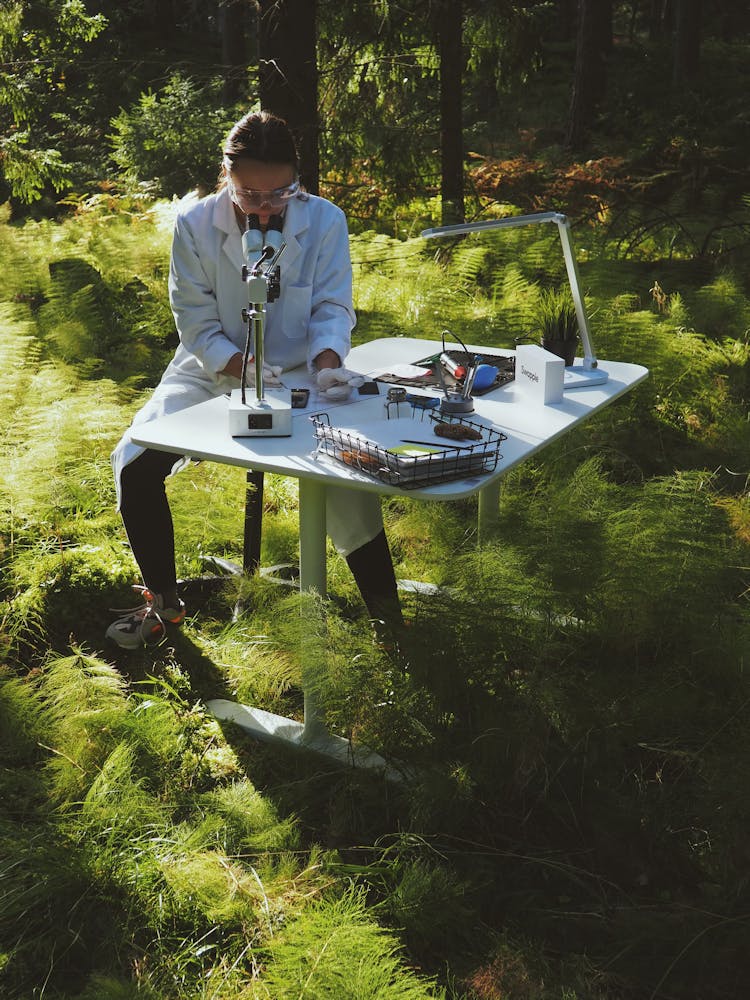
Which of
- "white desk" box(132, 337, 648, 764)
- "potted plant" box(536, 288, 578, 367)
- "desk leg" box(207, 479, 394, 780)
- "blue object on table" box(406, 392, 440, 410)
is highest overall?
"potted plant" box(536, 288, 578, 367)

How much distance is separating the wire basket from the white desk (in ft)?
0.08

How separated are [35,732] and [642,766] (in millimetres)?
1699

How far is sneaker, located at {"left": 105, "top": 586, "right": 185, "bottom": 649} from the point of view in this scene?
127 inches

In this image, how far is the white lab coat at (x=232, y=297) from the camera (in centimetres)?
322

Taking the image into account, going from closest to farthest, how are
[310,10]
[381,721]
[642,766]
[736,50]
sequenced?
[381,721] → [642,766] → [310,10] → [736,50]

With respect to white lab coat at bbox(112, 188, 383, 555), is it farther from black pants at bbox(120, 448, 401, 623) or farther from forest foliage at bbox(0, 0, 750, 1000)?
forest foliage at bbox(0, 0, 750, 1000)

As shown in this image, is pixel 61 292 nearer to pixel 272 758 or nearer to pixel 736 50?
pixel 272 758

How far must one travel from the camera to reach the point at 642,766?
2.62 metres

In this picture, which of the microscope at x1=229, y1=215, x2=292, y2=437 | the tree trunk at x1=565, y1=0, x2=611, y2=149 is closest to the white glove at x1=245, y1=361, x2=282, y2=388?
the microscope at x1=229, y1=215, x2=292, y2=437

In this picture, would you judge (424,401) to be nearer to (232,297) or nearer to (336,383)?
(336,383)

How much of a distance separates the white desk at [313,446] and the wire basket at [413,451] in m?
0.02

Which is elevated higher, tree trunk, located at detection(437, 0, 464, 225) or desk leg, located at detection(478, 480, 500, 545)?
tree trunk, located at detection(437, 0, 464, 225)

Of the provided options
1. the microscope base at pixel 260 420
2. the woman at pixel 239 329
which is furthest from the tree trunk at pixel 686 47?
the microscope base at pixel 260 420

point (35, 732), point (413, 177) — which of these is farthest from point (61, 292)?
point (35, 732)
